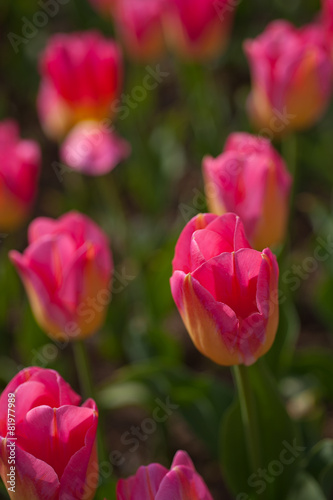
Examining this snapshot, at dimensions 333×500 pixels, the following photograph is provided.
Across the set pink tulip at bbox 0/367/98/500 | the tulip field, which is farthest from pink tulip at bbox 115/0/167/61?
pink tulip at bbox 0/367/98/500

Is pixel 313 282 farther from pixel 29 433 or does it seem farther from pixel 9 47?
pixel 9 47

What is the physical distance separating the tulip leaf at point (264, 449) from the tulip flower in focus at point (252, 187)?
168mm

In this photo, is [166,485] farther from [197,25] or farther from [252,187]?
[197,25]

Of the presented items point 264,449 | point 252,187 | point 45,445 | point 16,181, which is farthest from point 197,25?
point 45,445

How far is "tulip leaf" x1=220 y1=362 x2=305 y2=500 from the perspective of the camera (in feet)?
2.87

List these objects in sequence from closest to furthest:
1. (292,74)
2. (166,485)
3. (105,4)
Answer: (166,485)
(292,74)
(105,4)

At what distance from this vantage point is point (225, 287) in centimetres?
65

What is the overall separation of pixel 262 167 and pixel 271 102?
0.35m

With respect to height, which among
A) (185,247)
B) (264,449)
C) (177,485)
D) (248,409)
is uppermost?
(185,247)

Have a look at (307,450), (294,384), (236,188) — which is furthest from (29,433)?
(294,384)

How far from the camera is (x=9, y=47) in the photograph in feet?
8.07

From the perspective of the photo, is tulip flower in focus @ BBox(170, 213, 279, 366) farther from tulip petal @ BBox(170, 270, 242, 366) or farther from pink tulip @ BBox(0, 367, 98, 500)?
pink tulip @ BBox(0, 367, 98, 500)

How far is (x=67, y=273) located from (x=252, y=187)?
23cm

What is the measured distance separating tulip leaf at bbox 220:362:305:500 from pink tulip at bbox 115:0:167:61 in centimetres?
93
